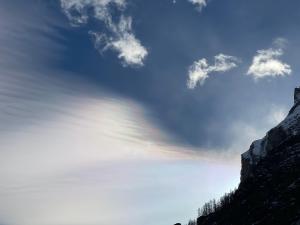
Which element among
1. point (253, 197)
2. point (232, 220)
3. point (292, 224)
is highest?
point (253, 197)

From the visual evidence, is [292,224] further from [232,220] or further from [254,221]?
[232,220]

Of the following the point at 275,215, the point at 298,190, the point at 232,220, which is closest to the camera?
the point at 275,215

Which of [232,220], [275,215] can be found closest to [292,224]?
[275,215]

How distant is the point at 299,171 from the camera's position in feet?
635

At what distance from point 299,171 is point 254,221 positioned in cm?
4101

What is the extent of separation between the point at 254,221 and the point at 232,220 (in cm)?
2451

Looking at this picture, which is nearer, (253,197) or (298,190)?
(298,190)

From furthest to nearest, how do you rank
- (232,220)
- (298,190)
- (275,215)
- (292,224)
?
(232,220)
(298,190)
(275,215)
(292,224)

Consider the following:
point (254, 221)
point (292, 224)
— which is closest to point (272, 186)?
point (254, 221)

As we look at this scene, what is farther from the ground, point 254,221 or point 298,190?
point 298,190

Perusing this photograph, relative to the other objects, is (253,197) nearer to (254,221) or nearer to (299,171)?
(299,171)

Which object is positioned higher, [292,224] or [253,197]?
[253,197]

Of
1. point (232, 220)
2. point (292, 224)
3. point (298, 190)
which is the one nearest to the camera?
point (292, 224)

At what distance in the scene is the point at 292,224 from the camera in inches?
5364
